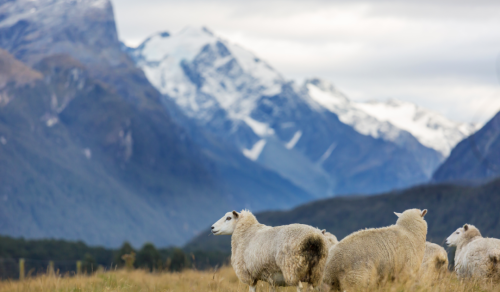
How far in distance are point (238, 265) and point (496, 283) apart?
7.51 m

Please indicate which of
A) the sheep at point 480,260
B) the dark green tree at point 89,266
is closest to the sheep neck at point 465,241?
the sheep at point 480,260

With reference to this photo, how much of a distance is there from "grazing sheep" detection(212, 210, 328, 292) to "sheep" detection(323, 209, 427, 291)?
1.21 feet

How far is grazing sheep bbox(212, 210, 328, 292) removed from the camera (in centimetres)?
1569

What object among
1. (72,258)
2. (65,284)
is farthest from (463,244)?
(72,258)

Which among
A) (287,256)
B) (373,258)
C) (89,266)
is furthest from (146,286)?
(89,266)

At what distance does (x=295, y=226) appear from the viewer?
1633 cm

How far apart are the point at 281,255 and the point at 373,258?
7.89ft

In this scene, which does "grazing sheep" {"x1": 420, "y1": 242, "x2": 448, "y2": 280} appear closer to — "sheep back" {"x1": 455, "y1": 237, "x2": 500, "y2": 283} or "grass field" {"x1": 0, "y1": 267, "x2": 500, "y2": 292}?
"grass field" {"x1": 0, "y1": 267, "x2": 500, "y2": 292}

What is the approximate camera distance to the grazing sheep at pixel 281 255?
1569cm

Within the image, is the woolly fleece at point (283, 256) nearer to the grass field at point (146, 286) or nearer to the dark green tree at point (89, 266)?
the grass field at point (146, 286)

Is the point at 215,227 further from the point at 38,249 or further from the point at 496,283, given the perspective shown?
the point at 38,249

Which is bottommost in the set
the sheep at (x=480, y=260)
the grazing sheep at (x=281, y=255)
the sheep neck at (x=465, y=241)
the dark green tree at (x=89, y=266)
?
the dark green tree at (x=89, y=266)

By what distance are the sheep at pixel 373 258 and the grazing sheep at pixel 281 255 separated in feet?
1.21

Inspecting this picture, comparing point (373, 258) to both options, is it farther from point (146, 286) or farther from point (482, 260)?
point (146, 286)
